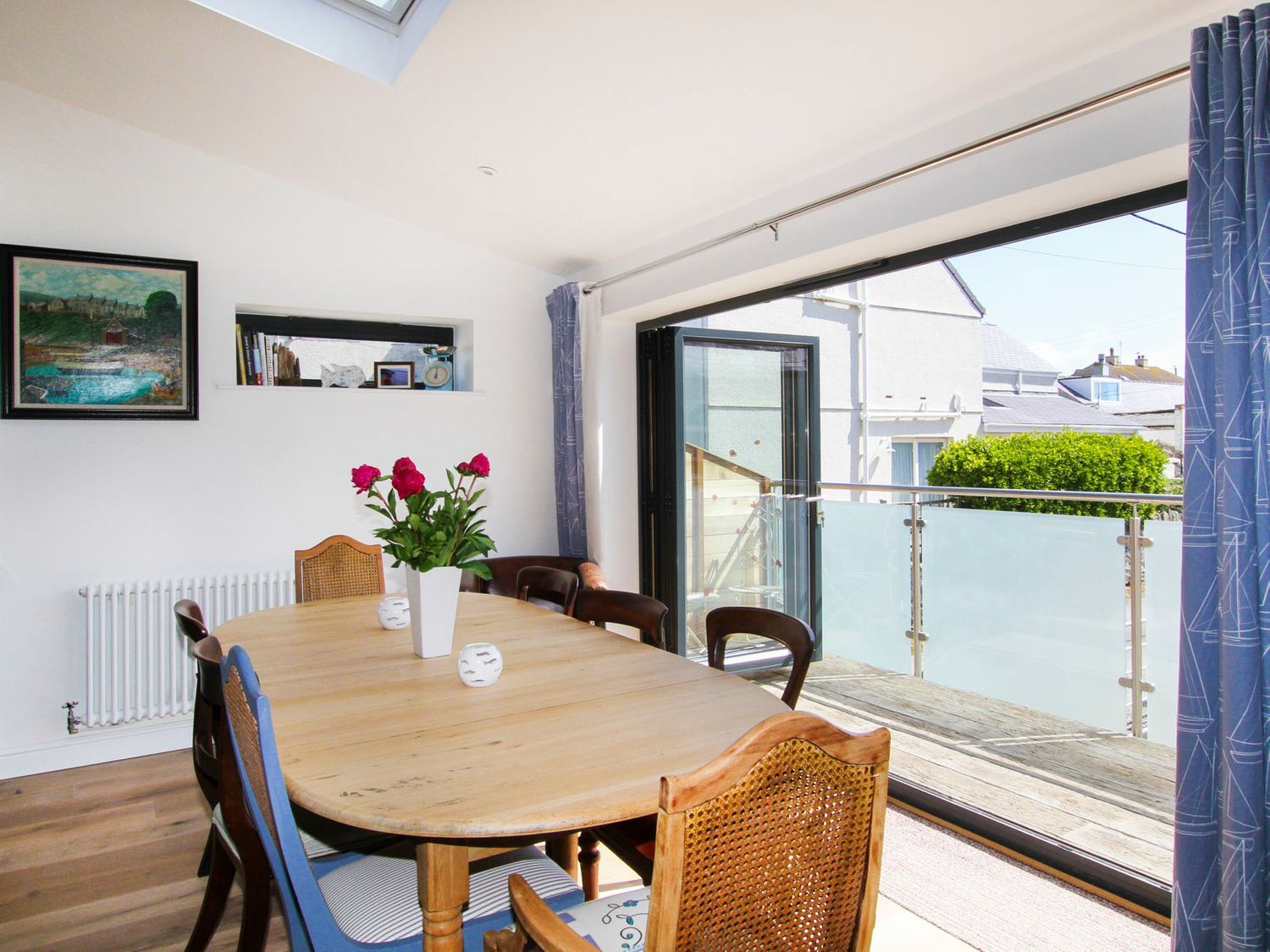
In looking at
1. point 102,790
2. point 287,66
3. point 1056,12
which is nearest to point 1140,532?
point 1056,12

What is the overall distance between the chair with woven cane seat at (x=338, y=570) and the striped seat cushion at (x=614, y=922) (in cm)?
213

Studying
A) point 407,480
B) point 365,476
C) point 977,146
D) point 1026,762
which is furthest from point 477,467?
point 1026,762

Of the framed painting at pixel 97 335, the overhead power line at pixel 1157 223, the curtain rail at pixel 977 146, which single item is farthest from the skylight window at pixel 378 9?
the overhead power line at pixel 1157 223

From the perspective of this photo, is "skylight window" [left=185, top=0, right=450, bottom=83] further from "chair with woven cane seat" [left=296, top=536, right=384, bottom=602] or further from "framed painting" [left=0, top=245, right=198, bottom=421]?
"chair with woven cane seat" [left=296, top=536, right=384, bottom=602]

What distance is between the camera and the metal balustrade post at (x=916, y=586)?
154 inches

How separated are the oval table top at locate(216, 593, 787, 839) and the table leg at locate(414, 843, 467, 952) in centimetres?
6

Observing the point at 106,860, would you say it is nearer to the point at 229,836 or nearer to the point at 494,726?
the point at 229,836

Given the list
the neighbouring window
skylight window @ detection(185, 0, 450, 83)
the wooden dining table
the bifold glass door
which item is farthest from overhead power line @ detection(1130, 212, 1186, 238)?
the neighbouring window

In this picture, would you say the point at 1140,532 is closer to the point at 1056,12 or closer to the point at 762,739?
the point at 1056,12

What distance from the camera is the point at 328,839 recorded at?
1911 millimetres

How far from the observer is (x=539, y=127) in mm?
2930

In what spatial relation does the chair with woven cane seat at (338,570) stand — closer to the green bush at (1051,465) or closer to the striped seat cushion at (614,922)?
the striped seat cushion at (614,922)

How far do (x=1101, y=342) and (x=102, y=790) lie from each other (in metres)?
6.11

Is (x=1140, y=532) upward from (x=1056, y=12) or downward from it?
downward
